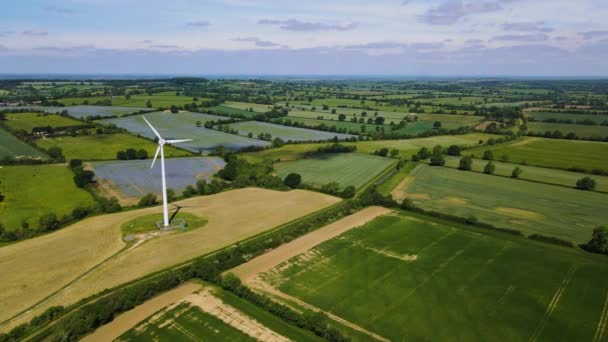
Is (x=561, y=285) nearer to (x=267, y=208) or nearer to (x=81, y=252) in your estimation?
(x=267, y=208)

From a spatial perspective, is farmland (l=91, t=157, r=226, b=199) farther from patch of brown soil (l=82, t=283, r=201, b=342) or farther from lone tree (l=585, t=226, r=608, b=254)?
lone tree (l=585, t=226, r=608, b=254)

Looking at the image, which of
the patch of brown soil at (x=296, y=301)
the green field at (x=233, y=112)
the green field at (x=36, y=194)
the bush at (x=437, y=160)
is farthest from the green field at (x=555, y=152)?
the green field at (x=233, y=112)

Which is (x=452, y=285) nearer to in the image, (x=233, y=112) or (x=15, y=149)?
(x=15, y=149)

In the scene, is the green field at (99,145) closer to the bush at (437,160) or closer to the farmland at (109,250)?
the farmland at (109,250)

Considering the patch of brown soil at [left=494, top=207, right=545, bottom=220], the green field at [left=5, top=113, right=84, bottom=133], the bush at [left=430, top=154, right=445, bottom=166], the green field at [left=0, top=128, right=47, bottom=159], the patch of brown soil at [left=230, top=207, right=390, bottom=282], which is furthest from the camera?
the green field at [left=5, top=113, right=84, bottom=133]

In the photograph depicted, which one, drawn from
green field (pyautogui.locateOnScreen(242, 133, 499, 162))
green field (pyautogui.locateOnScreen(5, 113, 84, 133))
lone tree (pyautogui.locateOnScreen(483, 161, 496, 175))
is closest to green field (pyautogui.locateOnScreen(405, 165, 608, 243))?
lone tree (pyautogui.locateOnScreen(483, 161, 496, 175))

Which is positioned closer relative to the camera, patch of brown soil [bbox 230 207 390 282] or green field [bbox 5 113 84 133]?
patch of brown soil [bbox 230 207 390 282]
